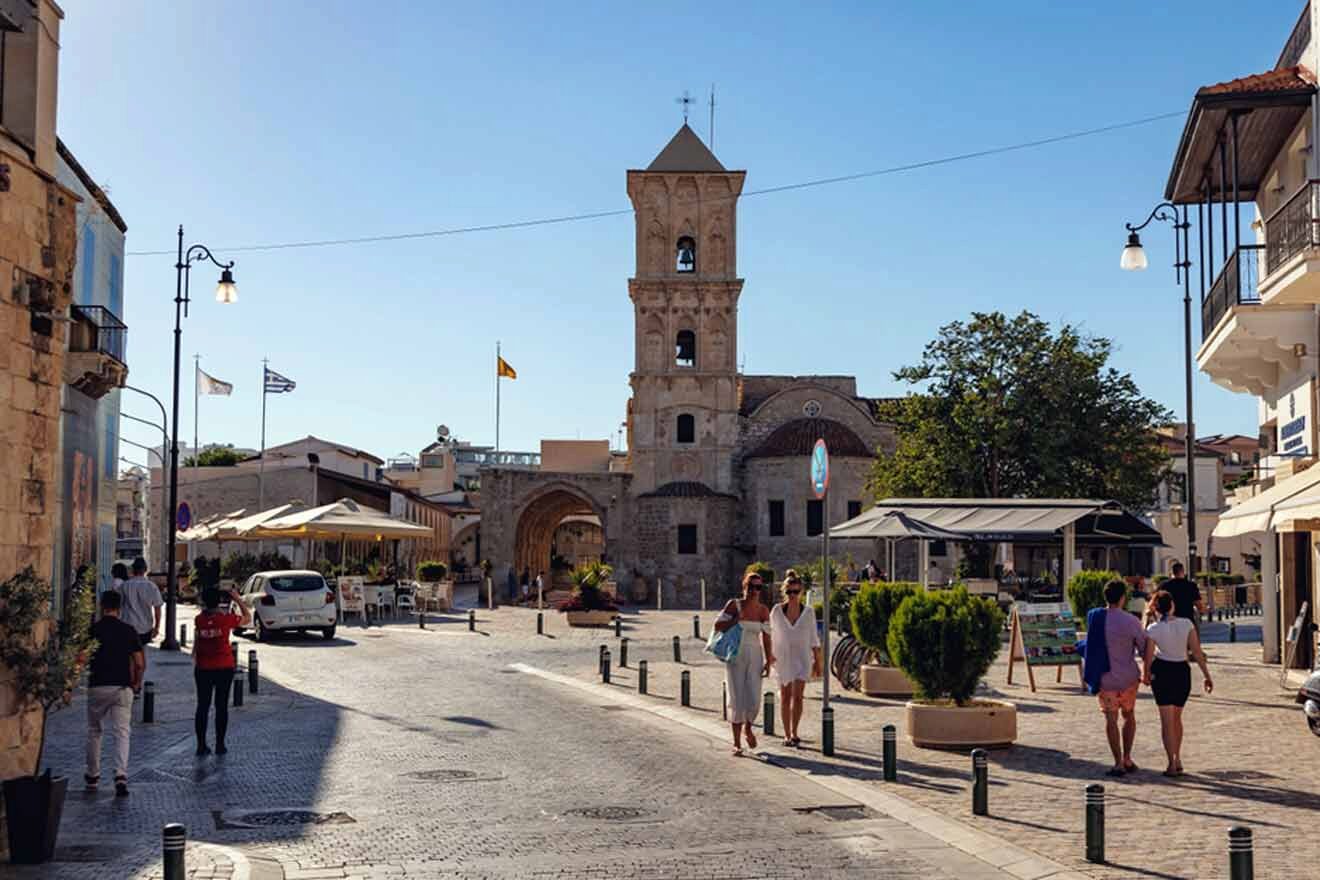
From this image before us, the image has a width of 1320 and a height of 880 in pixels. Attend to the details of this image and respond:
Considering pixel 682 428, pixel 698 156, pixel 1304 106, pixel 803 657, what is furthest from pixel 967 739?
pixel 698 156

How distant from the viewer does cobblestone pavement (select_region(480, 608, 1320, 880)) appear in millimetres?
9016

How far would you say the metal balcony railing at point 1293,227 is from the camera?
16.0 m

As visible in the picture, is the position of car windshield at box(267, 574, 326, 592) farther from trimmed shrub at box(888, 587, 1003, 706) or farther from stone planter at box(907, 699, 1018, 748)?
stone planter at box(907, 699, 1018, 748)

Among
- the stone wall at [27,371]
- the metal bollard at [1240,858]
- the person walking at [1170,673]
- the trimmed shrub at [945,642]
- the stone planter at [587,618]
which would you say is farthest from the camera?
the stone planter at [587,618]

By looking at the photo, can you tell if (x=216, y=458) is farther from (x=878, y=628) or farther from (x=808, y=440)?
(x=878, y=628)

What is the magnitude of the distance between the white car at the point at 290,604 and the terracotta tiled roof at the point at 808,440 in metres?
28.1

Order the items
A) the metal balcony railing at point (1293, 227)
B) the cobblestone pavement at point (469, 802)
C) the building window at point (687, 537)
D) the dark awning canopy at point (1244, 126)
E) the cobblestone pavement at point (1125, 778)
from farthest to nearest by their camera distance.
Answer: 1. the building window at point (687, 537)
2. the dark awning canopy at point (1244, 126)
3. the metal balcony railing at point (1293, 227)
4. the cobblestone pavement at point (1125, 778)
5. the cobblestone pavement at point (469, 802)

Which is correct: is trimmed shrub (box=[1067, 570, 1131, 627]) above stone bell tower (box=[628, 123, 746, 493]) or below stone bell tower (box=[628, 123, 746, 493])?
below

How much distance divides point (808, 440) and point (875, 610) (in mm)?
38116

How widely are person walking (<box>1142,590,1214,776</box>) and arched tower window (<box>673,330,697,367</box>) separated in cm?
4436

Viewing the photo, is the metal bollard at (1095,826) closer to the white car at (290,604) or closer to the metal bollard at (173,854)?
the metal bollard at (173,854)

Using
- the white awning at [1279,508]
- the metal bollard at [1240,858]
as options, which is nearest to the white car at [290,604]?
the white awning at [1279,508]

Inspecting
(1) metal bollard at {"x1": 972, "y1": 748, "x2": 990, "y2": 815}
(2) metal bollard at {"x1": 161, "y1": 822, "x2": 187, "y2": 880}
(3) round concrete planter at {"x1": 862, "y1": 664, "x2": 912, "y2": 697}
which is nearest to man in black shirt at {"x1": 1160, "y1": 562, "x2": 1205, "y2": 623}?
(3) round concrete planter at {"x1": 862, "y1": 664, "x2": 912, "y2": 697}

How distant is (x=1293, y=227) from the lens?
1658 cm
